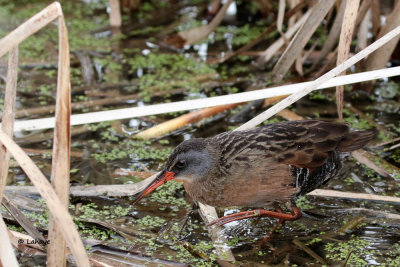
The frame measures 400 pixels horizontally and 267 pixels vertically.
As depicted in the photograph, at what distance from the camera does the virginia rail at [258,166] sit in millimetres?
3646

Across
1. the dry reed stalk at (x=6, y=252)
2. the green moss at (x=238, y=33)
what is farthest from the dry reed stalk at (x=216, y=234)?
the green moss at (x=238, y=33)

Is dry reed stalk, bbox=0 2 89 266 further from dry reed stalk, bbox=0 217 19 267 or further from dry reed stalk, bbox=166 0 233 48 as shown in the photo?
dry reed stalk, bbox=166 0 233 48

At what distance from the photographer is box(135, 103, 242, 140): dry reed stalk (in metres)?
4.84

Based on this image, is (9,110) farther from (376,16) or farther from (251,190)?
(376,16)

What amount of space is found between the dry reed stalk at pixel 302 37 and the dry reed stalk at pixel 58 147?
251 cm

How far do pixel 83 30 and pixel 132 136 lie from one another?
245 centimetres

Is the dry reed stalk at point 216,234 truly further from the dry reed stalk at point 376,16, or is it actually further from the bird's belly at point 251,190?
the dry reed stalk at point 376,16

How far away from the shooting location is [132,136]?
15.9ft

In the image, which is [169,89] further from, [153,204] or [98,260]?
[98,260]

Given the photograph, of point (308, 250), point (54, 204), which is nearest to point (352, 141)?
point (308, 250)

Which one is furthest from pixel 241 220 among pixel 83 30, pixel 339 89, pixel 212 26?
pixel 83 30

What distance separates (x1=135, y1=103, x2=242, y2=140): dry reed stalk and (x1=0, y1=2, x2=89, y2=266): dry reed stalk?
2.18 m

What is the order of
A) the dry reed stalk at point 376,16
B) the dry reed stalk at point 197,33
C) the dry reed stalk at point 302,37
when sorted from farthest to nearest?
1. the dry reed stalk at point 197,33
2. the dry reed stalk at point 376,16
3. the dry reed stalk at point 302,37

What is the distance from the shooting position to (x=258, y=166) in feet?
12.0
